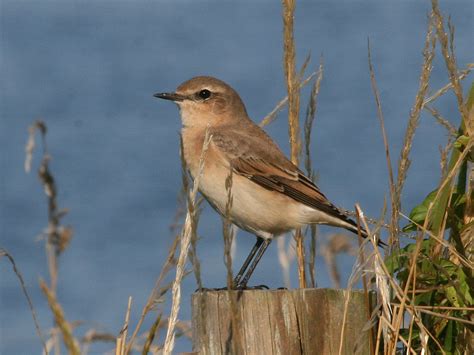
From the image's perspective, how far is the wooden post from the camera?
10.0ft

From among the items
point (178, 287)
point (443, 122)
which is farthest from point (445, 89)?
point (178, 287)

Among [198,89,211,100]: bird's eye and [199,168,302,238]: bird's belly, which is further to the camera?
[198,89,211,100]: bird's eye

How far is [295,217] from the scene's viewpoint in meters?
5.17

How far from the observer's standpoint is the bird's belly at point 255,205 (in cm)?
512

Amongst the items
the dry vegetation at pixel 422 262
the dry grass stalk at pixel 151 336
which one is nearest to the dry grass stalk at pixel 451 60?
the dry vegetation at pixel 422 262

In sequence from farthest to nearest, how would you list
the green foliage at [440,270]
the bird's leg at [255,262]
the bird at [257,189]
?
1. the bird at [257,189]
2. the bird's leg at [255,262]
3. the green foliage at [440,270]

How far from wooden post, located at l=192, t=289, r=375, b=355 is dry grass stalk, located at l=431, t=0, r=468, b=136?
3.12ft

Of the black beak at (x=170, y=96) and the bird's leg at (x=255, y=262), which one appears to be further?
the black beak at (x=170, y=96)

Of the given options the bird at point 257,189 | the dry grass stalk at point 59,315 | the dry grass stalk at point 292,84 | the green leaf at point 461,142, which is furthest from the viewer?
the bird at point 257,189

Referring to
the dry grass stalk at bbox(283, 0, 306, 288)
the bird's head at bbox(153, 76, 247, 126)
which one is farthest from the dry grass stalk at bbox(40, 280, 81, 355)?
the bird's head at bbox(153, 76, 247, 126)

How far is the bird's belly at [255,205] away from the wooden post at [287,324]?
2.00 meters

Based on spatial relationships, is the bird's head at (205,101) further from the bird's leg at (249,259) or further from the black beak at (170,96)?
the bird's leg at (249,259)

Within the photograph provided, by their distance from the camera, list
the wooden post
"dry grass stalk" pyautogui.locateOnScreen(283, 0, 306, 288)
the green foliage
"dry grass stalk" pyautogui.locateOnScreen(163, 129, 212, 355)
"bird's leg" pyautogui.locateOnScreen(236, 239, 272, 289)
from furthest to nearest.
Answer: "bird's leg" pyautogui.locateOnScreen(236, 239, 272, 289) < "dry grass stalk" pyautogui.locateOnScreen(283, 0, 306, 288) < the green foliage < the wooden post < "dry grass stalk" pyautogui.locateOnScreen(163, 129, 212, 355)

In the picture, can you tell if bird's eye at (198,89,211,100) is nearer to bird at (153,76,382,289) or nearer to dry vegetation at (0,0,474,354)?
bird at (153,76,382,289)
